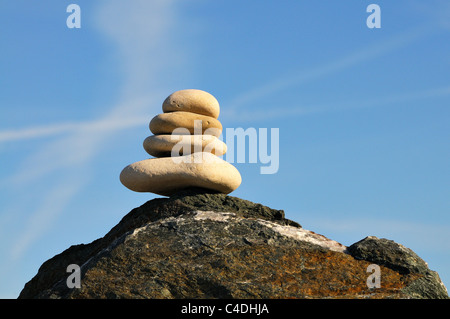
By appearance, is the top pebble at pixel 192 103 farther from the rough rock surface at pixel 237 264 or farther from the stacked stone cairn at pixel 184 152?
the rough rock surface at pixel 237 264

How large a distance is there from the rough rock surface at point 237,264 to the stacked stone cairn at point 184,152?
0.83 metres

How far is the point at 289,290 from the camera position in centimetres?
868

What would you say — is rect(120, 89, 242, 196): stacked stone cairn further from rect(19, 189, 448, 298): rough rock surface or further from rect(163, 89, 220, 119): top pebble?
rect(19, 189, 448, 298): rough rock surface

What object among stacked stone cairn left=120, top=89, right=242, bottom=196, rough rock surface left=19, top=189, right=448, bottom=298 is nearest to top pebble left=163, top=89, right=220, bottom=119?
stacked stone cairn left=120, top=89, right=242, bottom=196

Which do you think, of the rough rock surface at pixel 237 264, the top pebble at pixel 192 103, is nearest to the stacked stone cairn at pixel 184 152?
the top pebble at pixel 192 103

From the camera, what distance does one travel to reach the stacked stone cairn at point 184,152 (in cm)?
1170

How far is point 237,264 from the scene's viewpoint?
920 cm

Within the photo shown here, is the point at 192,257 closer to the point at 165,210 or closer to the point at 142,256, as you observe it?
the point at 142,256

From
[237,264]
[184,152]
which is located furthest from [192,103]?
[237,264]

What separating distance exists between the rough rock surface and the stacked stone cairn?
0.83m

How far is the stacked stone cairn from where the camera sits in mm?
11695

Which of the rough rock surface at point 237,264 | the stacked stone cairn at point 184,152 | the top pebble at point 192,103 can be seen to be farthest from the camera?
the top pebble at point 192,103

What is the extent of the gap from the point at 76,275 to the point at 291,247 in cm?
383

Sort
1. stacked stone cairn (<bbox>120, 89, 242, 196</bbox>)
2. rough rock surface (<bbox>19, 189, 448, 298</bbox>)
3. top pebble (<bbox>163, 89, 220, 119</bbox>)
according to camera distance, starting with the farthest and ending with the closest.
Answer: top pebble (<bbox>163, 89, 220, 119</bbox>) < stacked stone cairn (<bbox>120, 89, 242, 196</bbox>) < rough rock surface (<bbox>19, 189, 448, 298</bbox>)
